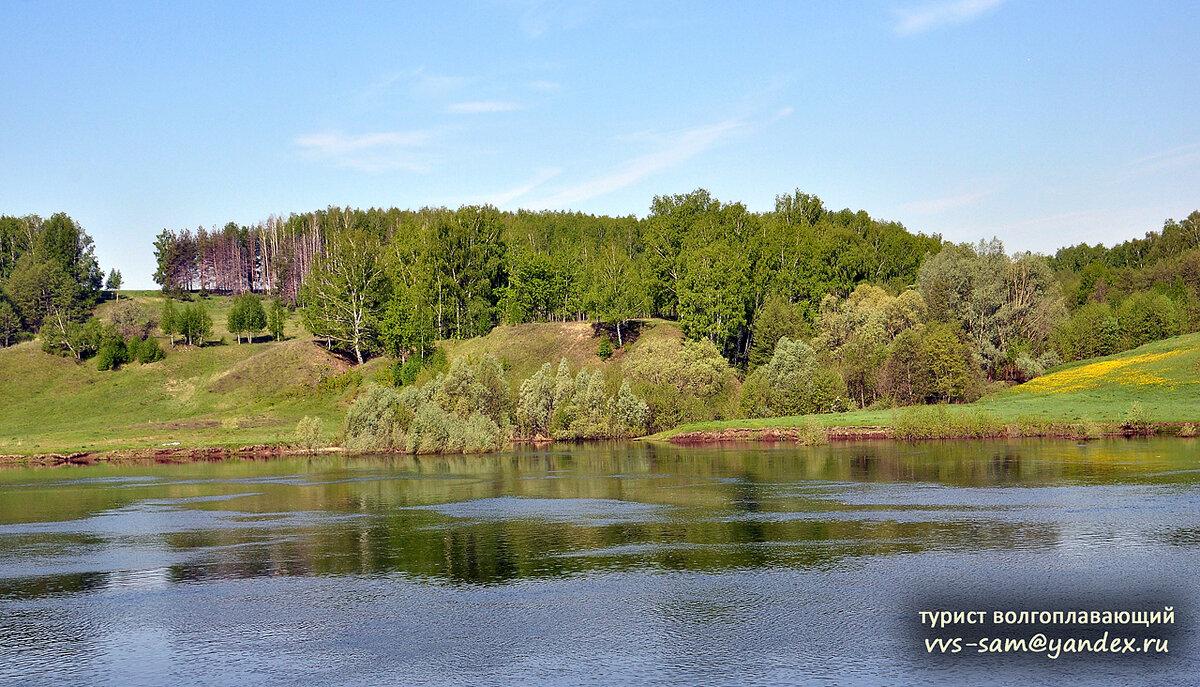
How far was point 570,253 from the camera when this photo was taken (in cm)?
17050

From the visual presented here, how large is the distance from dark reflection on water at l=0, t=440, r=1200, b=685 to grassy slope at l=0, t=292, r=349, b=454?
47.8 m

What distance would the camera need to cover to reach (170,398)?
13862 centimetres

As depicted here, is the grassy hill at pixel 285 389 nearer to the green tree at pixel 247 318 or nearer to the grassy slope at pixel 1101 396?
the grassy slope at pixel 1101 396

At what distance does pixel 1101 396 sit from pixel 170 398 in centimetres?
12503

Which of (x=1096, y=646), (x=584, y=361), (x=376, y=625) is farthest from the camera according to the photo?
(x=584, y=361)

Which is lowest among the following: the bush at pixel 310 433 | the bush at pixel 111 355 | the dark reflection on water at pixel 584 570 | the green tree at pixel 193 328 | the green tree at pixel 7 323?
the dark reflection on water at pixel 584 570

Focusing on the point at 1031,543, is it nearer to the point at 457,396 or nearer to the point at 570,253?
the point at 457,396

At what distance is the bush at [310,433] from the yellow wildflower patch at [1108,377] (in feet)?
275

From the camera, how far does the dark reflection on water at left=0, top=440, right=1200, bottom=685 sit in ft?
87.5

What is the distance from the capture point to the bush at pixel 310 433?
4112 inches

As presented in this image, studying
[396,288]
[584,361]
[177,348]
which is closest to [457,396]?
[584,361]

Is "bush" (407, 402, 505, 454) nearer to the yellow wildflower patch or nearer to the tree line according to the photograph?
the tree line

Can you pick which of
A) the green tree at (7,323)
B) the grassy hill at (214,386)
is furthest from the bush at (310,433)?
the green tree at (7,323)

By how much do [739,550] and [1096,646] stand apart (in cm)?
1655
